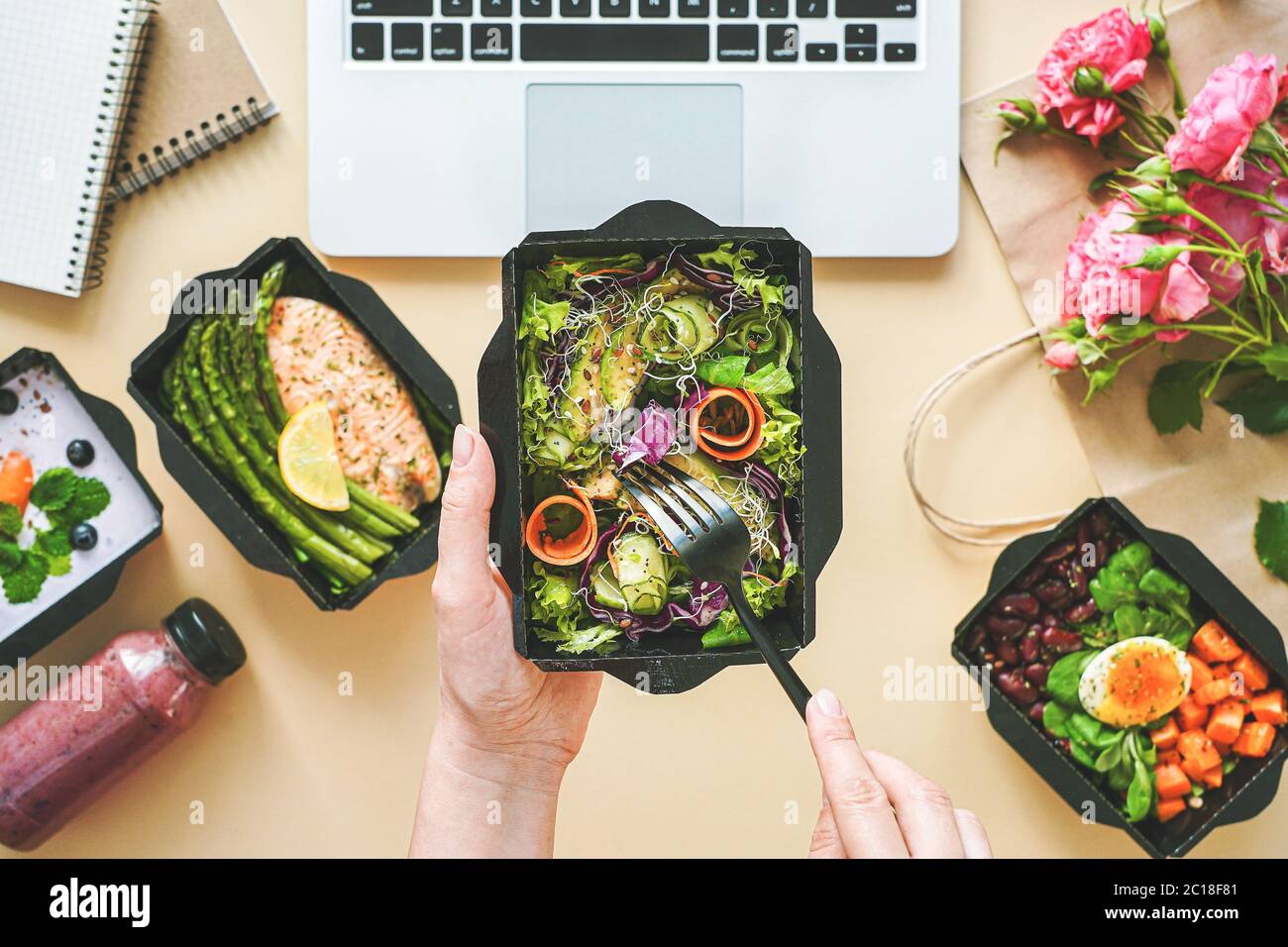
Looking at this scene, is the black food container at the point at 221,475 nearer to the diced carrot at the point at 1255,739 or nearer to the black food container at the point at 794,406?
the black food container at the point at 794,406

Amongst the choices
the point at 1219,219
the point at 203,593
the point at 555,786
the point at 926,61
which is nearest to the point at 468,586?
the point at 555,786

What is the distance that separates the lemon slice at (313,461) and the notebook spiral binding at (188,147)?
1.11 feet

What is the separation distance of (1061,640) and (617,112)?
798 mm

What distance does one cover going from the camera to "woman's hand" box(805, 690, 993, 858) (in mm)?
771

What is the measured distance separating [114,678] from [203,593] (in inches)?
5.2

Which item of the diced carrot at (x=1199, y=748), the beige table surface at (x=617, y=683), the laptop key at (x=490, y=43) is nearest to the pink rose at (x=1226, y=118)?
the beige table surface at (x=617, y=683)

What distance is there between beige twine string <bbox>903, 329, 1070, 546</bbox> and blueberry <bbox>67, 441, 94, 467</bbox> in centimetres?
97

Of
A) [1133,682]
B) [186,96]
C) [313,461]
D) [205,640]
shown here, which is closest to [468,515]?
[313,461]

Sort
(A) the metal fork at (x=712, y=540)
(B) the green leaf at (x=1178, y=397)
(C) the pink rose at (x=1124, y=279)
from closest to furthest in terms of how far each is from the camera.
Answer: (A) the metal fork at (x=712, y=540), (C) the pink rose at (x=1124, y=279), (B) the green leaf at (x=1178, y=397)

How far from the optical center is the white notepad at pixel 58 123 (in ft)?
3.69

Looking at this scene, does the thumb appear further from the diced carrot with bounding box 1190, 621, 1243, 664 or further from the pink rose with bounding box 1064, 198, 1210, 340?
the diced carrot with bounding box 1190, 621, 1243, 664

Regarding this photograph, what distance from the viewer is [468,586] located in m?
0.92
